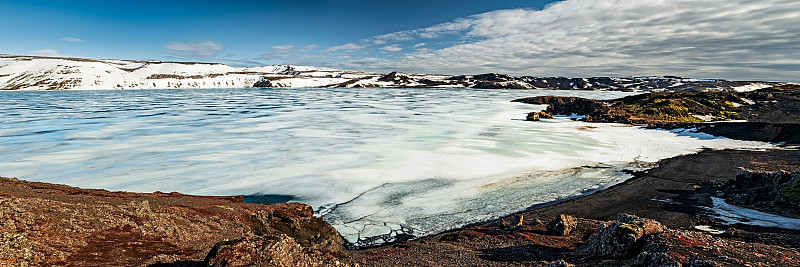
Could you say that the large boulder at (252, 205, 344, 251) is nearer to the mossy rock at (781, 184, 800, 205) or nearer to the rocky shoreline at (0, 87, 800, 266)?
the rocky shoreline at (0, 87, 800, 266)

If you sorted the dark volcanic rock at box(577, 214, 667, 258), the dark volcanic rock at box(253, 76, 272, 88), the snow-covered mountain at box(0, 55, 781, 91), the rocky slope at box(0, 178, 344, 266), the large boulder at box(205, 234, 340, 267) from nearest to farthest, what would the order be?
the large boulder at box(205, 234, 340, 267) → the rocky slope at box(0, 178, 344, 266) → the dark volcanic rock at box(577, 214, 667, 258) → the snow-covered mountain at box(0, 55, 781, 91) → the dark volcanic rock at box(253, 76, 272, 88)

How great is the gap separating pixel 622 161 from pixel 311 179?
622 inches

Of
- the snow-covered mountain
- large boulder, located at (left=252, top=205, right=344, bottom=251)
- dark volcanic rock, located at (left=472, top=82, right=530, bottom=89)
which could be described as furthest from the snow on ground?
large boulder, located at (left=252, top=205, right=344, bottom=251)

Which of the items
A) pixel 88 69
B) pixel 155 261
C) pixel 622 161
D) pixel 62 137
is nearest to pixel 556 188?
pixel 622 161

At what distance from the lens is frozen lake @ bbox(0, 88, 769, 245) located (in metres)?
12.0

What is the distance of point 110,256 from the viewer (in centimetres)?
508

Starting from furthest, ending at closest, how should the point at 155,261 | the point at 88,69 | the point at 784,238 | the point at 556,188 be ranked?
A: 1. the point at 88,69
2. the point at 556,188
3. the point at 784,238
4. the point at 155,261

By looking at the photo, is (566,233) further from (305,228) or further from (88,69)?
(88,69)

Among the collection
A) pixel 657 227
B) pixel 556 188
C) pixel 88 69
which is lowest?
pixel 556 188

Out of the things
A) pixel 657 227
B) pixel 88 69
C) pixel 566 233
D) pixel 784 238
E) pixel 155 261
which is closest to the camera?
pixel 155 261

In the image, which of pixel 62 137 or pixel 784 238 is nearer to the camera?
pixel 784 238

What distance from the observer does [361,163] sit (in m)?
17.8

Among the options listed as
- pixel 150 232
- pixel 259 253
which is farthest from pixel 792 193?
pixel 150 232

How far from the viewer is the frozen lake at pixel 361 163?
12.0 meters
